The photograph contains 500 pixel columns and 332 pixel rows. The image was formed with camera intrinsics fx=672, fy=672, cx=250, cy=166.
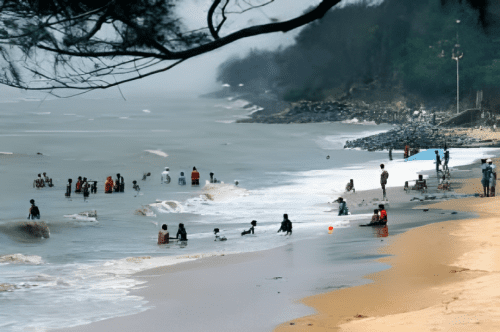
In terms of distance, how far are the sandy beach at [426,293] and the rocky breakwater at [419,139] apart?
56908 millimetres

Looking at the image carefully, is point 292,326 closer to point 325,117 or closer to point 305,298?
point 305,298

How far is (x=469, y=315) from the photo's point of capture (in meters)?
8.10

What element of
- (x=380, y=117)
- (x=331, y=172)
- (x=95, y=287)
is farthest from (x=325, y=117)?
(x=95, y=287)

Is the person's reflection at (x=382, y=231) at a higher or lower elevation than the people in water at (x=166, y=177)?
lower

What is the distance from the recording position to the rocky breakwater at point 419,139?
70312 mm

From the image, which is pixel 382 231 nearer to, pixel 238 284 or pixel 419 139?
pixel 238 284

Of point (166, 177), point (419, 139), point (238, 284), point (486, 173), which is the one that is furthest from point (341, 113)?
point (238, 284)

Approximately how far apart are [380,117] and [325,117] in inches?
635

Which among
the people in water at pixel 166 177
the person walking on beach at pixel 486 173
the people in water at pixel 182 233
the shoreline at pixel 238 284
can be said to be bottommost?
the shoreline at pixel 238 284

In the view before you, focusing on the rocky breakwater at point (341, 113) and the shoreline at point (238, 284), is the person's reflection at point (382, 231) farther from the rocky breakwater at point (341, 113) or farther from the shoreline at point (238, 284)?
the rocky breakwater at point (341, 113)

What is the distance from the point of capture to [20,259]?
16.2 meters

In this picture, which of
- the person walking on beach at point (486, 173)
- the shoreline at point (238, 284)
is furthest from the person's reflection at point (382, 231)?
the person walking on beach at point (486, 173)

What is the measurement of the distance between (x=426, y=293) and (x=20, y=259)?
410 inches

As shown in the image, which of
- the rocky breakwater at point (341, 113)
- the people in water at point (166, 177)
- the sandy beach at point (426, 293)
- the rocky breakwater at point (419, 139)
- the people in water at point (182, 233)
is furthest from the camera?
the rocky breakwater at point (341, 113)
